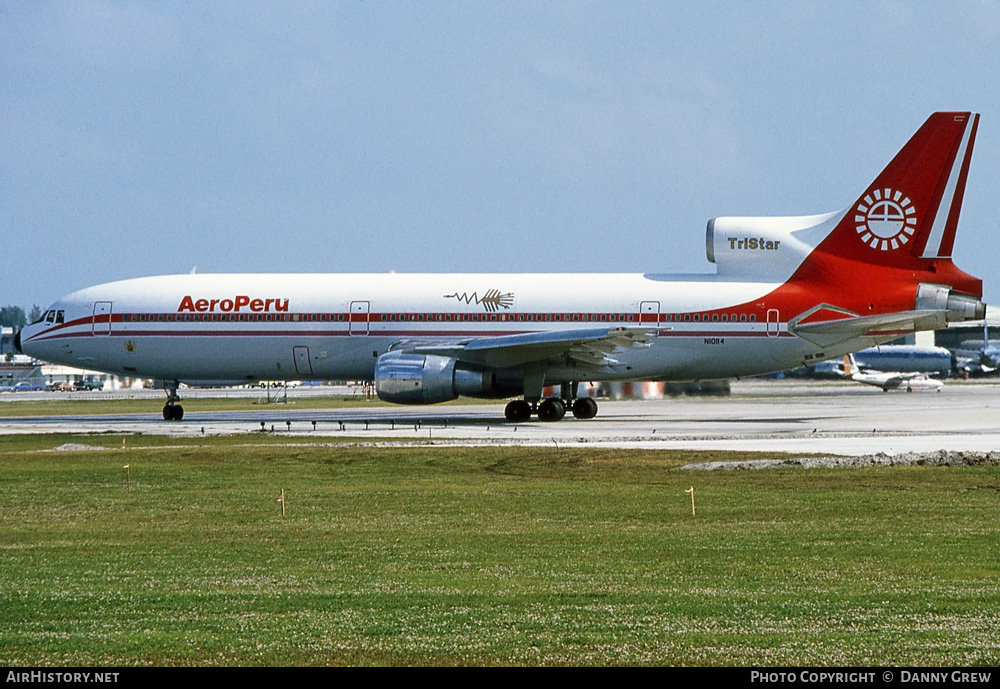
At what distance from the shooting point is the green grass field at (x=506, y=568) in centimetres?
855

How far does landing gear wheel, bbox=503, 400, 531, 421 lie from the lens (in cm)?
4062

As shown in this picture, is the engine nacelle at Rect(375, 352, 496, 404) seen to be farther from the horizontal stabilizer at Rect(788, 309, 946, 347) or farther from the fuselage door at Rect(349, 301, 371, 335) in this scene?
the horizontal stabilizer at Rect(788, 309, 946, 347)

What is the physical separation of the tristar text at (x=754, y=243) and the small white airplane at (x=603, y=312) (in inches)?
1.9

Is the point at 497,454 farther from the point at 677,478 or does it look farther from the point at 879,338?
the point at 879,338

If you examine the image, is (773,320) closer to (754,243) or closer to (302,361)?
(754,243)

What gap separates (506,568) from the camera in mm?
12039

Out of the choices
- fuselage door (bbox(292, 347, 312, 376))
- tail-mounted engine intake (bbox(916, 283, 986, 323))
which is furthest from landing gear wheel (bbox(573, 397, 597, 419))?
tail-mounted engine intake (bbox(916, 283, 986, 323))

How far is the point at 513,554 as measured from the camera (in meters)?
13.0

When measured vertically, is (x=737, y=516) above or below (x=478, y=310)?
below

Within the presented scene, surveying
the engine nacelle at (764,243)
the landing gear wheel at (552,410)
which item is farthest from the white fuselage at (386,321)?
the landing gear wheel at (552,410)

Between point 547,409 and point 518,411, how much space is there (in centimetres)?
97

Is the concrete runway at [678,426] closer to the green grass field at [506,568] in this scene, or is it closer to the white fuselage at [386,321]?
the white fuselage at [386,321]

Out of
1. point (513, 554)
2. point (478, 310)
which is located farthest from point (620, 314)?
point (513, 554)

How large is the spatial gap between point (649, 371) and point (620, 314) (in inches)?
87.3
